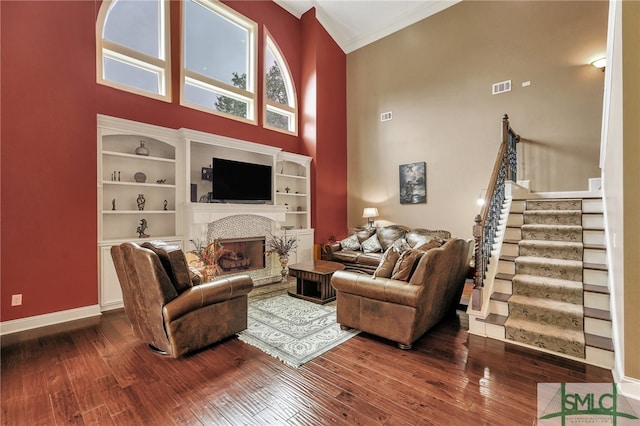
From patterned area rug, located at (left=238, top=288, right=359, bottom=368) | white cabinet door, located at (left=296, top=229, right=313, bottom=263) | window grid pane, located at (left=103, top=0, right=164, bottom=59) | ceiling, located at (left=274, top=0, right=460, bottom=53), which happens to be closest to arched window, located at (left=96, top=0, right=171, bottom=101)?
window grid pane, located at (left=103, top=0, right=164, bottom=59)

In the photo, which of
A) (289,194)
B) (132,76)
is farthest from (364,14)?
(132,76)

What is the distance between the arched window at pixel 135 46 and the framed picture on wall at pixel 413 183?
4916mm

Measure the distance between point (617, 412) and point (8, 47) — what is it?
625cm

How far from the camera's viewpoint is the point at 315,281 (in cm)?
416

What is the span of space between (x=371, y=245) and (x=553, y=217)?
9.80ft

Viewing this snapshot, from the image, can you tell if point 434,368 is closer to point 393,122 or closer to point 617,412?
point 617,412

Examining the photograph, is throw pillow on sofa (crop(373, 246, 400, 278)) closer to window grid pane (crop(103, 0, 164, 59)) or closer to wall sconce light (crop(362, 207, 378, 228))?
wall sconce light (crop(362, 207, 378, 228))

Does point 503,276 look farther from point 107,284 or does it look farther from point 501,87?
point 107,284

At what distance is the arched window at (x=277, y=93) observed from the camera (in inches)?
253

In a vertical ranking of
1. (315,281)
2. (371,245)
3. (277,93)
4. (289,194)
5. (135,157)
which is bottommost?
(315,281)

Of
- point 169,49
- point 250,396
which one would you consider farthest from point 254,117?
point 250,396

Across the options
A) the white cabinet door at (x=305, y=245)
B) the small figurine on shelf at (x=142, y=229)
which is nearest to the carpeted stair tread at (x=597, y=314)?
the white cabinet door at (x=305, y=245)

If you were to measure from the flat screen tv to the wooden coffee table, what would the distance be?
1.89 m

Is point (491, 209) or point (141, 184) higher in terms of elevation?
point (141, 184)
